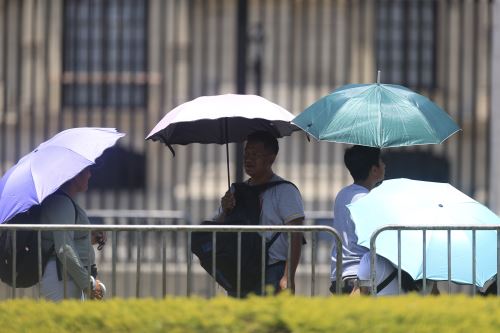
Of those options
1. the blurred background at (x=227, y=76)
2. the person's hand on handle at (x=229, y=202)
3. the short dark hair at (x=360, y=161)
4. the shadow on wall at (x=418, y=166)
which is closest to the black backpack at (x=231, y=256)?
the person's hand on handle at (x=229, y=202)

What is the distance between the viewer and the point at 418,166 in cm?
1477

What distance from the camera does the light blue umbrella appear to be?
7953 millimetres

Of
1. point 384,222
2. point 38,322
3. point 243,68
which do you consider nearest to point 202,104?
point 384,222

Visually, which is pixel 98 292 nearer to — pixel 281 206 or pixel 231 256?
pixel 231 256

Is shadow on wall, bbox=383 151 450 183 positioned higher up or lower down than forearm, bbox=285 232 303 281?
higher up

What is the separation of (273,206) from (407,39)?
702cm

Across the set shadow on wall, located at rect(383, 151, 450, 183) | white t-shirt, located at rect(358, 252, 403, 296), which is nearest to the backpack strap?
white t-shirt, located at rect(358, 252, 403, 296)

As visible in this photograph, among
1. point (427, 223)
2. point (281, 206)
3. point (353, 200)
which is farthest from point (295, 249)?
point (427, 223)

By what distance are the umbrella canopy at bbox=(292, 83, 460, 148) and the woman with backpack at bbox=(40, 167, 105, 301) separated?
137cm

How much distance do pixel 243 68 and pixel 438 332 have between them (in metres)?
7.76

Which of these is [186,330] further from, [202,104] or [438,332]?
[202,104]

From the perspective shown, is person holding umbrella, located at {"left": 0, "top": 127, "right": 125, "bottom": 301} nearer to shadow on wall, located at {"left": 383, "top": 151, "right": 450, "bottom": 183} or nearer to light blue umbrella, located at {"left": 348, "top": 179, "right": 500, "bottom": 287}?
light blue umbrella, located at {"left": 348, "top": 179, "right": 500, "bottom": 287}

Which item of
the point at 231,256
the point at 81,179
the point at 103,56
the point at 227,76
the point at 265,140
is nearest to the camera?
the point at 231,256

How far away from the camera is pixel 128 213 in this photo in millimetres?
14766
